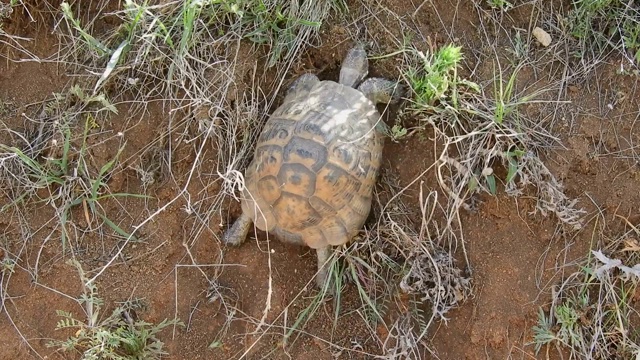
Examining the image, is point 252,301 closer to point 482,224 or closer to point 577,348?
point 482,224

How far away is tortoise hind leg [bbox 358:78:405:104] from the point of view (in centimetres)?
293

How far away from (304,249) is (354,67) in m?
0.85

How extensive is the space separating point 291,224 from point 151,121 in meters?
0.78

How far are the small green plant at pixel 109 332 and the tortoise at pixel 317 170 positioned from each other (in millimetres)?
497

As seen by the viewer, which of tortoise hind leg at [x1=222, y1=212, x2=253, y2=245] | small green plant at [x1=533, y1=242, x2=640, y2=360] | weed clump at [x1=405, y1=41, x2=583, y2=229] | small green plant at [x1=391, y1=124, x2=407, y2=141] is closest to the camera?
small green plant at [x1=533, y1=242, x2=640, y2=360]

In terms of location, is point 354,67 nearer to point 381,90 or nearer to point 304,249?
point 381,90

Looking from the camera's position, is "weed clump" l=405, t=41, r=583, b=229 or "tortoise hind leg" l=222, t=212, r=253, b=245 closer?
"weed clump" l=405, t=41, r=583, b=229

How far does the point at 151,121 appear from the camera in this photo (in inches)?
114

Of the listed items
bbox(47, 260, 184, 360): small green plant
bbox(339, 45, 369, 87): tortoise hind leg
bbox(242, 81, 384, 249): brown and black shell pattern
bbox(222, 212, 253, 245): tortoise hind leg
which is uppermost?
bbox(339, 45, 369, 87): tortoise hind leg

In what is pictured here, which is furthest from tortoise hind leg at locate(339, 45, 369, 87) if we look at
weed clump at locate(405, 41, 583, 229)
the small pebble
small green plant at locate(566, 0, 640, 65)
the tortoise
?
small green plant at locate(566, 0, 640, 65)

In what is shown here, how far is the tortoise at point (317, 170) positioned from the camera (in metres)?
2.72

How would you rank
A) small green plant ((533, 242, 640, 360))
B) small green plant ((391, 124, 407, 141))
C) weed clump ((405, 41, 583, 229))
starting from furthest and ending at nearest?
1. small green plant ((391, 124, 407, 141))
2. weed clump ((405, 41, 583, 229))
3. small green plant ((533, 242, 640, 360))

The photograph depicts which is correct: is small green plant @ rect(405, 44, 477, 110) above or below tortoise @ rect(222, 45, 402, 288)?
above

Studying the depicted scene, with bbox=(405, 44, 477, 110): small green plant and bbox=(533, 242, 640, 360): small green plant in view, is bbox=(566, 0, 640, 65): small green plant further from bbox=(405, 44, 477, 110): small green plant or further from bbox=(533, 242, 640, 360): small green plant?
bbox=(533, 242, 640, 360): small green plant
